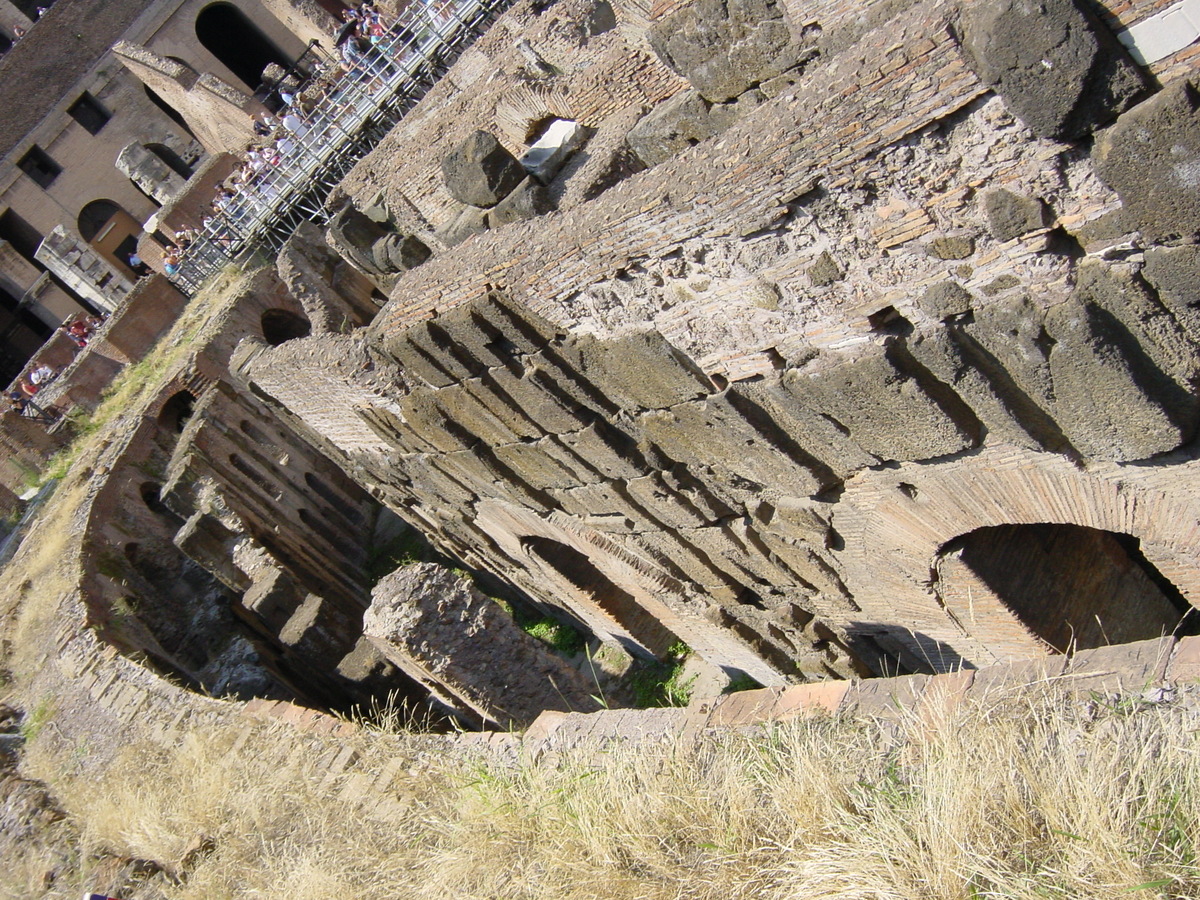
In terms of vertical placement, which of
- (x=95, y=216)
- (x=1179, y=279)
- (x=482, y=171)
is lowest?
(x=1179, y=279)

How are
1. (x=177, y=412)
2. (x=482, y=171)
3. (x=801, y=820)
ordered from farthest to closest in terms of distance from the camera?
(x=177, y=412), (x=482, y=171), (x=801, y=820)

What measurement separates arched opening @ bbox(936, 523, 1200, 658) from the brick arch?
0.11m

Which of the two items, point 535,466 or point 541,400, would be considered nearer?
point 541,400

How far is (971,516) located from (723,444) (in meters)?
1.32

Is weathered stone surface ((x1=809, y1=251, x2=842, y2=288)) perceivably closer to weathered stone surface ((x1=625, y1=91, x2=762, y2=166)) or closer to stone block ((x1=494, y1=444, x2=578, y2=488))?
weathered stone surface ((x1=625, y1=91, x2=762, y2=166))

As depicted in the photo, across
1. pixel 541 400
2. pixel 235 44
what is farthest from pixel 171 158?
pixel 541 400

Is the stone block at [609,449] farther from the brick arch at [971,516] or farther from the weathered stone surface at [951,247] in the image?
the weathered stone surface at [951,247]

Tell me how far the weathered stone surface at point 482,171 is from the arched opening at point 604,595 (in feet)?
10.3

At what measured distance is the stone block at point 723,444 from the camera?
518 centimetres

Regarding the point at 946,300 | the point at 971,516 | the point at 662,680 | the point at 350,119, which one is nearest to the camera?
the point at 946,300

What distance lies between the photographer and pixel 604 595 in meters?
8.92

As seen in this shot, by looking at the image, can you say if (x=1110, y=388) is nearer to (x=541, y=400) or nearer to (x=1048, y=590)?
(x=1048, y=590)

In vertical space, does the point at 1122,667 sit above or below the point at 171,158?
below

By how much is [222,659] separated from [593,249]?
881 centimetres
